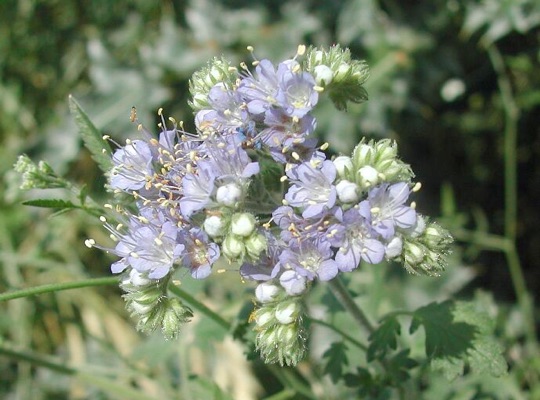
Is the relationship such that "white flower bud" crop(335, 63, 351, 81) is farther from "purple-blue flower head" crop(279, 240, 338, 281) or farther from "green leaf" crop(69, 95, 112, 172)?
"green leaf" crop(69, 95, 112, 172)

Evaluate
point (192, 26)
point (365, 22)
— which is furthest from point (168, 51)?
point (365, 22)

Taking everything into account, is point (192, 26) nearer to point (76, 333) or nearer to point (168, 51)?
point (168, 51)

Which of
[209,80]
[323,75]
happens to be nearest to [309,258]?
[323,75]

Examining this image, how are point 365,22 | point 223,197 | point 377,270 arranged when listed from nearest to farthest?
1. point 223,197
2. point 377,270
3. point 365,22

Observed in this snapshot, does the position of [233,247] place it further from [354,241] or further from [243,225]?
[354,241]

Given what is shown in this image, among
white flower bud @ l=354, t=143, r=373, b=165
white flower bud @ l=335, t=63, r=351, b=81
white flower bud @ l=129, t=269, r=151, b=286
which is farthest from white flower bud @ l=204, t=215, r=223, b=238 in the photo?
white flower bud @ l=335, t=63, r=351, b=81

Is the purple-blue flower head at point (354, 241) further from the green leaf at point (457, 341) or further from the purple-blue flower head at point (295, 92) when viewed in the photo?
the green leaf at point (457, 341)
